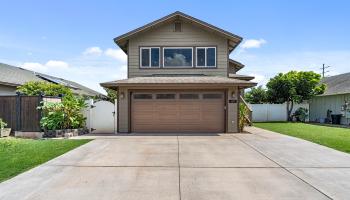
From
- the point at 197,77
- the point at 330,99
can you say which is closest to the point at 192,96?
the point at 197,77

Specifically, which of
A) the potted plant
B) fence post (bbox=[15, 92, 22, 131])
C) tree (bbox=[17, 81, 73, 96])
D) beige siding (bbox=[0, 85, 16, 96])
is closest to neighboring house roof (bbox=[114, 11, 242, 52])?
tree (bbox=[17, 81, 73, 96])

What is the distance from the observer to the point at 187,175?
6.98 m

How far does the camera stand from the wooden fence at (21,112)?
47.9 feet

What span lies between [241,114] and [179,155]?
911cm

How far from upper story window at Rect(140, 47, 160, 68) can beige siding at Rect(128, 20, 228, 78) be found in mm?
235

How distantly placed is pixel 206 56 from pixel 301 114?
1478 centimetres

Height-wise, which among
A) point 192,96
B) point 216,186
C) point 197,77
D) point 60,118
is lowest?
point 216,186

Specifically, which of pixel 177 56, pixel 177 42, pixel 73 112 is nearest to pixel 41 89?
pixel 73 112

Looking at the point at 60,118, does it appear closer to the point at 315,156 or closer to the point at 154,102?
the point at 154,102

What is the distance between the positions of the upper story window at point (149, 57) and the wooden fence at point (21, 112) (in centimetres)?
560

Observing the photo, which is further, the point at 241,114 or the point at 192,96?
the point at 241,114

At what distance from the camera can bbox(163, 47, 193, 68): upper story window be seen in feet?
57.8

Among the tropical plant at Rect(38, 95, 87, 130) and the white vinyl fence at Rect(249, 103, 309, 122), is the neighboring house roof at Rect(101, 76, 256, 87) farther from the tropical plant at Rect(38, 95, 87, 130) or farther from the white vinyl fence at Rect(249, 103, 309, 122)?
the white vinyl fence at Rect(249, 103, 309, 122)

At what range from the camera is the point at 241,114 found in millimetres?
17688
